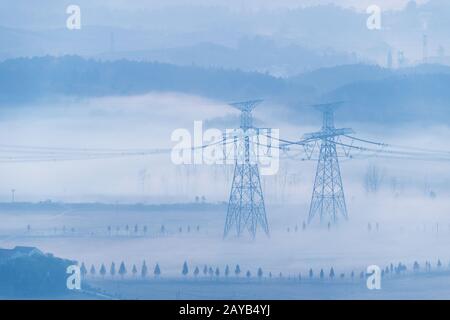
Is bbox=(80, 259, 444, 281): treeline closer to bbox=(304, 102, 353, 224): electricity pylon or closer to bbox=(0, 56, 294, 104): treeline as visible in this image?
bbox=(304, 102, 353, 224): electricity pylon

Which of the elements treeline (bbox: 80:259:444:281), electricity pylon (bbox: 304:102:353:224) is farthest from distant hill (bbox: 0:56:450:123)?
treeline (bbox: 80:259:444:281)

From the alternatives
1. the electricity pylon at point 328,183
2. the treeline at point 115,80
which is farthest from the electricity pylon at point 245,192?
the electricity pylon at point 328,183

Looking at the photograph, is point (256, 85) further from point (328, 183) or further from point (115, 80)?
point (115, 80)

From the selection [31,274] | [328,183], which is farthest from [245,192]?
[31,274]

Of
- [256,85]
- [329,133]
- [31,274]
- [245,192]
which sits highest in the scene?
[256,85]

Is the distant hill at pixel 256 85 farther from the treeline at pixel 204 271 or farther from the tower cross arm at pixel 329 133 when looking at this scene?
the treeline at pixel 204 271
